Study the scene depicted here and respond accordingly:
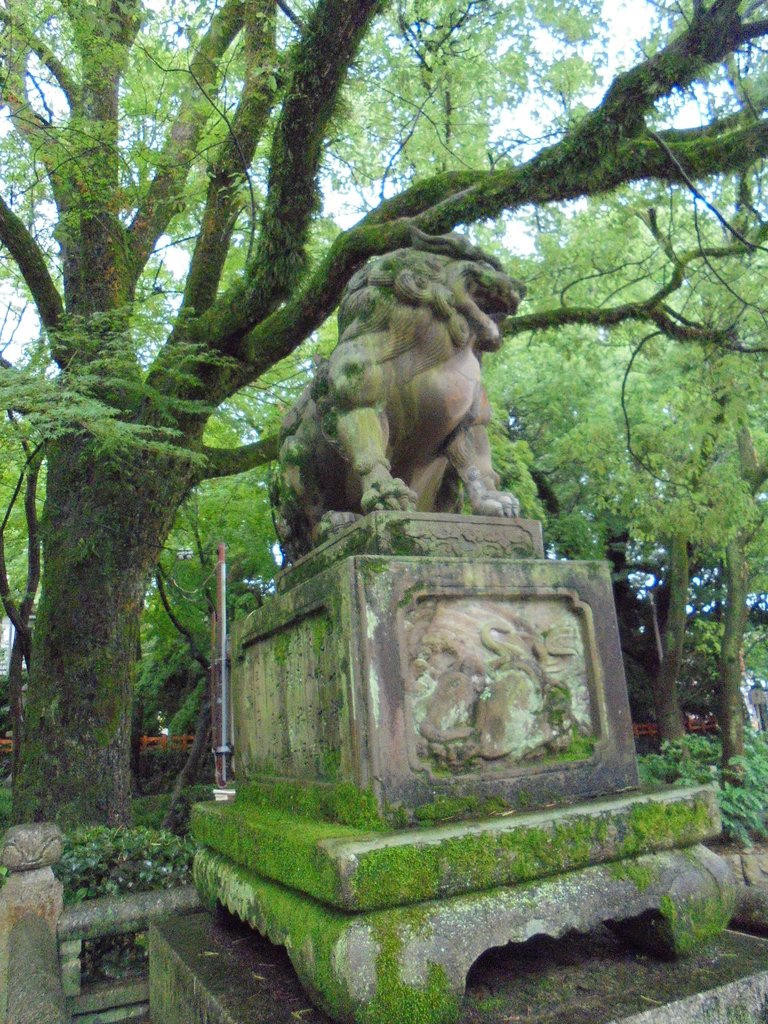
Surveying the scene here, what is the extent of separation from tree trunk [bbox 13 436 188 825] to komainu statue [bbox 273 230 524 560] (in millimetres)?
3845

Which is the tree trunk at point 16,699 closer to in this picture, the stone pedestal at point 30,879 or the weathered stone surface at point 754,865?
the stone pedestal at point 30,879

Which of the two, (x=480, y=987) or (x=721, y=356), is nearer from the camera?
(x=480, y=987)

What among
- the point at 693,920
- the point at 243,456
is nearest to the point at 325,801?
A: the point at 693,920

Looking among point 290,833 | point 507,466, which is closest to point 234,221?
point 507,466

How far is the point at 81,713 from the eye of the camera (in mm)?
6516

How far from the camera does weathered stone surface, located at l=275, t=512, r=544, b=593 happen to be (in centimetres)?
278

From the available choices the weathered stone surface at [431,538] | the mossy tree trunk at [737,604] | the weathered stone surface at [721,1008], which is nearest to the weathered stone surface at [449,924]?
the weathered stone surface at [721,1008]

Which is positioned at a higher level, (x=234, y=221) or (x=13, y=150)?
(x=13, y=150)

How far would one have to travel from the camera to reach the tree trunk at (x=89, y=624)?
6387 millimetres

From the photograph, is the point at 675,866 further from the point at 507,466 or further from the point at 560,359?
the point at 560,359

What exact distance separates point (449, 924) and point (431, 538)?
1.29 meters

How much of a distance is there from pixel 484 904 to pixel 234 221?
798 cm

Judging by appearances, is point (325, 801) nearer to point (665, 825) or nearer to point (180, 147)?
point (665, 825)

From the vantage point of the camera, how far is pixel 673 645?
11.9 meters
